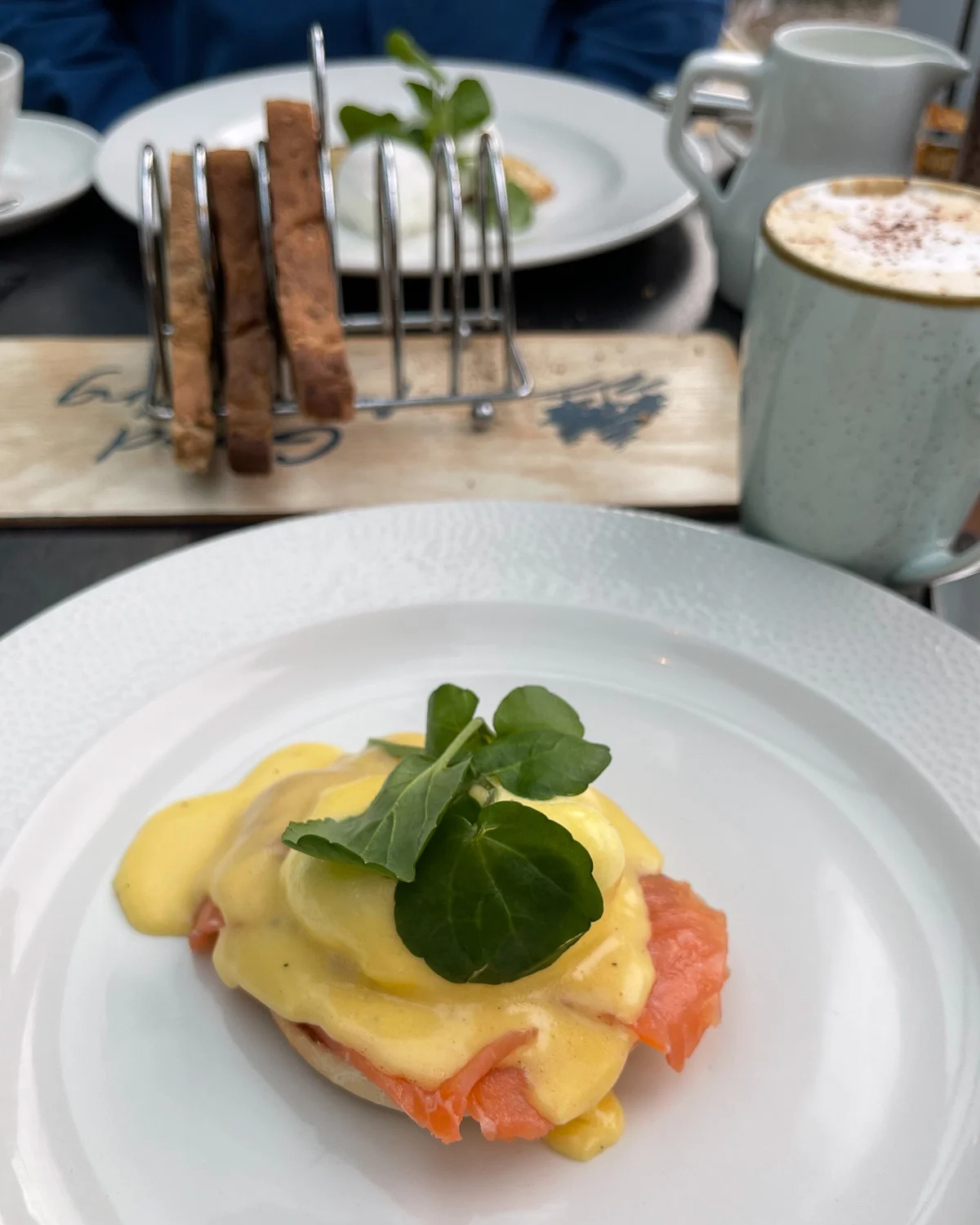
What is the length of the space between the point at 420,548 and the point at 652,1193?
630mm

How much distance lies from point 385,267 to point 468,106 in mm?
359

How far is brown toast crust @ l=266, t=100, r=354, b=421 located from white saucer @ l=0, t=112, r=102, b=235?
1.92 ft

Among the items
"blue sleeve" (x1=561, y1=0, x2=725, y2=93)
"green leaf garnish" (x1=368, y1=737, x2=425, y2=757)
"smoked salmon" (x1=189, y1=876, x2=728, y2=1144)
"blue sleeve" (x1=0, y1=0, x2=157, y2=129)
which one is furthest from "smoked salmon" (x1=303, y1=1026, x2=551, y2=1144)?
"blue sleeve" (x1=561, y1=0, x2=725, y2=93)

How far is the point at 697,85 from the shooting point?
4.84 ft

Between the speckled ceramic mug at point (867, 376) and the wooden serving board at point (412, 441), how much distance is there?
0.21 metres

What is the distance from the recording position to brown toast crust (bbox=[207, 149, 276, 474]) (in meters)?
1.25

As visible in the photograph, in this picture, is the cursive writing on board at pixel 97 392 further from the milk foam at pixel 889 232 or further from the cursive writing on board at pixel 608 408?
the milk foam at pixel 889 232

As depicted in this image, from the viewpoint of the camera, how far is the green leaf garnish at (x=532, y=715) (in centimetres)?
78

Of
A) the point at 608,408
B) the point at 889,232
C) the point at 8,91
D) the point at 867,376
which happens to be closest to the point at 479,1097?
the point at 867,376

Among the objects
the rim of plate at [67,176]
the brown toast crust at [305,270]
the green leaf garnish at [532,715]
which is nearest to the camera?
the green leaf garnish at [532,715]

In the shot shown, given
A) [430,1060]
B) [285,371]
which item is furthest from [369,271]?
[430,1060]

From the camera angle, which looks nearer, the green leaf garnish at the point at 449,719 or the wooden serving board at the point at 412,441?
the green leaf garnish at the point at 449,719

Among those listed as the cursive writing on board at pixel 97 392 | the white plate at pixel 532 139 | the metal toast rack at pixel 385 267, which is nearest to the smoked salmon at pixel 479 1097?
the metal toast rack at pixel 385 267

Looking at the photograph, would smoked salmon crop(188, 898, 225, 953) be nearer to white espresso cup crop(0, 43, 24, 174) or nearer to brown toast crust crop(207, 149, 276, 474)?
brown toast crust crop(207, 149, 276, 474)
